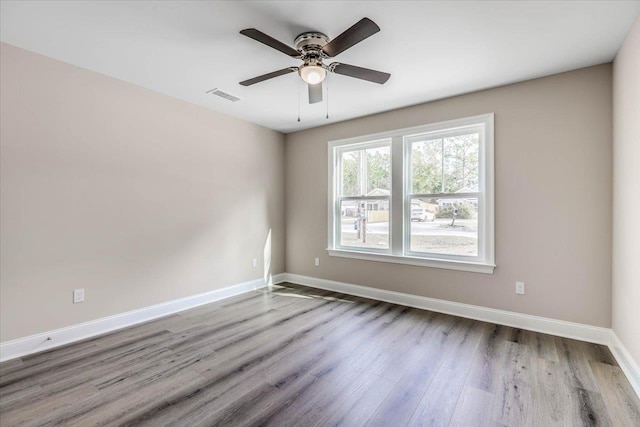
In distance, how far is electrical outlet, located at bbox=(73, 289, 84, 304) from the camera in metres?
2.82

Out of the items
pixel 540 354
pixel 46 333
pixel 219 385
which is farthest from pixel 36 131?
pixel 540 354

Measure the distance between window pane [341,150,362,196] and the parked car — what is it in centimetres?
92

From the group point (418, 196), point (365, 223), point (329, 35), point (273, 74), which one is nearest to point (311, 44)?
point (329, 35)

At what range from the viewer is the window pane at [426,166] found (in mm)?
3715

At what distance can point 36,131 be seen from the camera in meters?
2.60

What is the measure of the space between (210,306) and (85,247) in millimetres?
1576

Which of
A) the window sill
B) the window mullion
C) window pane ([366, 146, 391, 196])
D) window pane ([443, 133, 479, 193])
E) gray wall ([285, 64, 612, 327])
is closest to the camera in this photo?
gray wall ([285, 64, 612, 327])

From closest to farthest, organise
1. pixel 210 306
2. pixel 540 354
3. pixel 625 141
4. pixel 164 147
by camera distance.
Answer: pixel 625 141 < pixel 540 354 < pixel 164 147 < pixel 210 306

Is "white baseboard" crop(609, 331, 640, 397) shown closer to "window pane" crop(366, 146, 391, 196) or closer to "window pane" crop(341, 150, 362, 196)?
"window pane" crop(366, 146, 391, 196)

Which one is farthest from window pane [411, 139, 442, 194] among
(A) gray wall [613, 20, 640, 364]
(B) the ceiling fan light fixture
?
(B) the ceiling fan light fixture

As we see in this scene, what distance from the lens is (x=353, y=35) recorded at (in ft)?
6.21

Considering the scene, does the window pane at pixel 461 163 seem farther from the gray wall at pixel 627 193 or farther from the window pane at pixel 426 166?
the gray wall at pixel 627 193

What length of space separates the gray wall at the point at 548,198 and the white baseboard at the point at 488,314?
0.06 metres

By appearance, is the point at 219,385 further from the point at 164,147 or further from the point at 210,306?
the point at 164,147
